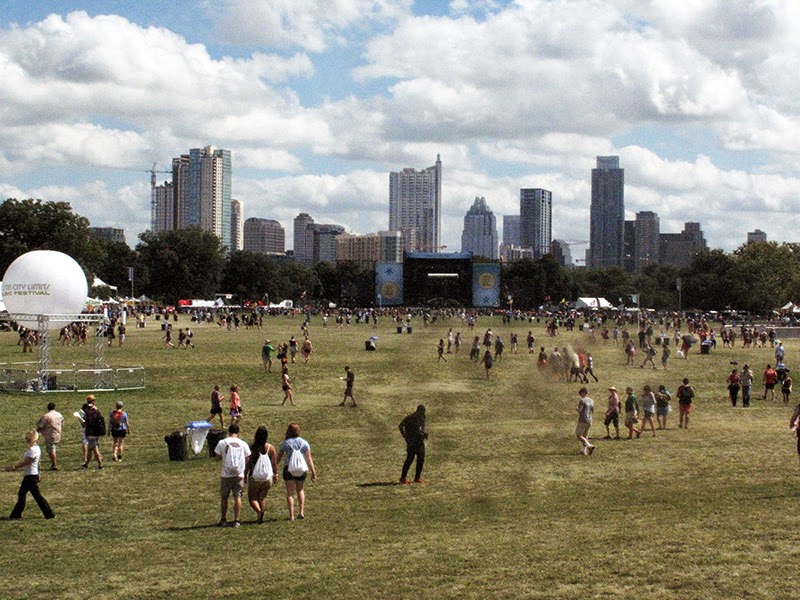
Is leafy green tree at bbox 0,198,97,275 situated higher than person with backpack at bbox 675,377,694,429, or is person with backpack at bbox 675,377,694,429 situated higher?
leafy green tree at bbox 0,198,97,275

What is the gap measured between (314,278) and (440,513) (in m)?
185

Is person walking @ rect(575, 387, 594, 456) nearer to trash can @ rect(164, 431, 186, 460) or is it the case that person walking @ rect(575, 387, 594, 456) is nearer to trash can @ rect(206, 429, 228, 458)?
trash can @ rect(206, 429, 228, 458)

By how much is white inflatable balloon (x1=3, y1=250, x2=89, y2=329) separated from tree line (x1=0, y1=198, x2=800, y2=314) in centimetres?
6830

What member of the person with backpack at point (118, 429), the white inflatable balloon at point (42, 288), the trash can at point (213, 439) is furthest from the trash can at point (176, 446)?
the white inflatable balloon at point (42, 288)

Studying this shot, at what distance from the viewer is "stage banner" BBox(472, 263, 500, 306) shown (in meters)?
133

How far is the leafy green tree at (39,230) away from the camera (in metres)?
103

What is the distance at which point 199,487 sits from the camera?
19141 mm

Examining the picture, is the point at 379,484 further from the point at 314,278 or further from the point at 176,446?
the point at 314,278

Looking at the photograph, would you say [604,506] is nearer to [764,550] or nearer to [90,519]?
[764,550]

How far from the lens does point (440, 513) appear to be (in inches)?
649

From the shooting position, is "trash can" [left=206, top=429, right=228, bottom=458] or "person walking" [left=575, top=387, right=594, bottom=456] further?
"person walking" [left=575, top=387, right=594, bottom=456]

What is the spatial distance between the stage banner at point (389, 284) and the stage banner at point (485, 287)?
10534mm

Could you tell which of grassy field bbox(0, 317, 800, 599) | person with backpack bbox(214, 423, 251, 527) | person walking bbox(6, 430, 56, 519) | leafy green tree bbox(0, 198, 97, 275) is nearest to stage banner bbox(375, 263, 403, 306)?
leafy green tree bbox(0, 198, 97, 275)

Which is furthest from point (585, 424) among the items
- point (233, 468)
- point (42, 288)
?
point (42, 288)
